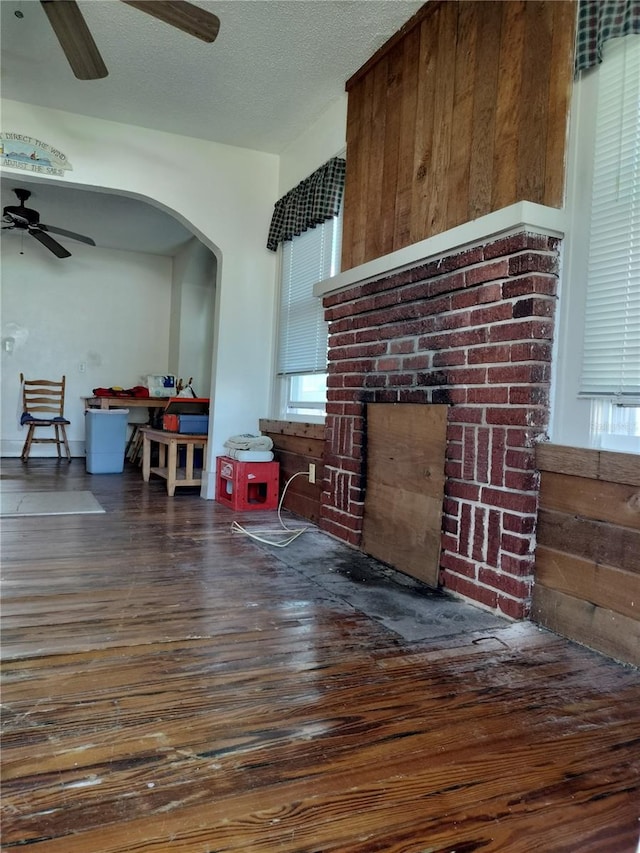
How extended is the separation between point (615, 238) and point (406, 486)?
1298 mm

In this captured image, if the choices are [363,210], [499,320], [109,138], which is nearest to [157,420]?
[109,138]

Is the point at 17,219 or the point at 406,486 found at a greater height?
the point at 17,219

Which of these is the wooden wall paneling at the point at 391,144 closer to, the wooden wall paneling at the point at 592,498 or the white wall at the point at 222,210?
the wooden wall paneling at the point at 592,498

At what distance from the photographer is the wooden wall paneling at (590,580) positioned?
162 centimetres

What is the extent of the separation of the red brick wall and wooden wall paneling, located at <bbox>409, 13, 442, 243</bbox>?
0.27 m

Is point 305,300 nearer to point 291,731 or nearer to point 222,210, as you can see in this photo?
point 222,210

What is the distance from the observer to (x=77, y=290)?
265 inches

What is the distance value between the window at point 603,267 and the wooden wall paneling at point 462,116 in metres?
0.45

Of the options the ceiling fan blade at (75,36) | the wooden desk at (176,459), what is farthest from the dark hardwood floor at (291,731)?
the ceiling fan blade at (75,36)

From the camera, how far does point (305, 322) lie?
3939 millimetres

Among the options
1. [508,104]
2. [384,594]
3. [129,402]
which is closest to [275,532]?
[384,594]

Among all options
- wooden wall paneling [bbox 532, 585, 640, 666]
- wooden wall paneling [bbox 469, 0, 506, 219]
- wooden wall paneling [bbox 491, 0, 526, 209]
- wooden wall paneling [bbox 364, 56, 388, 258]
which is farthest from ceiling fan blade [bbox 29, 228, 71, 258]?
wooden wall paneling [bbox 532, 585, 640, 666]

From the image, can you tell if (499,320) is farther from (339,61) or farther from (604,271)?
(339,61)

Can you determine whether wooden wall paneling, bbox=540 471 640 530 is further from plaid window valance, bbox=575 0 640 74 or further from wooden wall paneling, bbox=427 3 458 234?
plaid window valance, bbox=575 0 640 74
